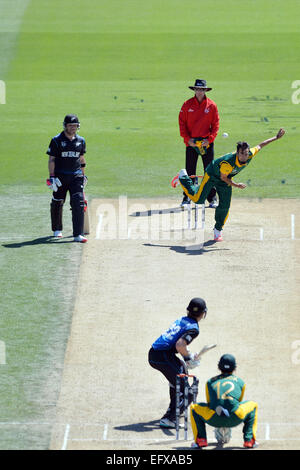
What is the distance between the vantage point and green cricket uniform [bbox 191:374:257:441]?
33.6 ft

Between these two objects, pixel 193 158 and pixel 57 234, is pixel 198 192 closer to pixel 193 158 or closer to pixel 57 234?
pixel 193 158

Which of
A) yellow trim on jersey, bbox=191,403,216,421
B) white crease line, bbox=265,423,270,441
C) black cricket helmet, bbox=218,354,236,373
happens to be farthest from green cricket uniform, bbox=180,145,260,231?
yellow trim on jersey, bbox=191,403,216,421

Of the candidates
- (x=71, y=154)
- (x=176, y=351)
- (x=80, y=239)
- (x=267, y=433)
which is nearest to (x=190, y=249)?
(x=80, y=239)

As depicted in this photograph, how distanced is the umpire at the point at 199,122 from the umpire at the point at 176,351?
7310mm

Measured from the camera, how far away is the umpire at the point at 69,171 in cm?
1653

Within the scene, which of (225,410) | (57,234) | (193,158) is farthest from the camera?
(193,158)

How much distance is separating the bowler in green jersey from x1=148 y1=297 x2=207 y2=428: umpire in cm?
529

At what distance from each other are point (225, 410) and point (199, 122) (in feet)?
29.9

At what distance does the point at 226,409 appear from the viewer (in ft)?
33.5

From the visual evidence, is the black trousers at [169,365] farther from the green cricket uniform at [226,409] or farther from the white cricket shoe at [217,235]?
the white cricket shoe at [217,235]

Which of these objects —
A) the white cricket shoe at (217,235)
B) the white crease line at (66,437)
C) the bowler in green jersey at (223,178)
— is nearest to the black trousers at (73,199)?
the bowler in green jersey at (223,178)

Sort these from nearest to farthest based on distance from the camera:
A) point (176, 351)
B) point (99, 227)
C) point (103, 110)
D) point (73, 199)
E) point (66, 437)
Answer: point (66, 437)
point (176, 351)
point (73, 199)
point (99, 227)
point (103, 110)

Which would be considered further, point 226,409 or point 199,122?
point 199,122
